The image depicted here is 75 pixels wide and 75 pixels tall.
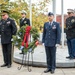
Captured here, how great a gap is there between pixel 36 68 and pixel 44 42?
1152 millimetres

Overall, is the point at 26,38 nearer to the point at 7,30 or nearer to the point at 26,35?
the point at 26,35

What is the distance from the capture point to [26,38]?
7.50 meters

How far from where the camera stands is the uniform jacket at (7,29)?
7.62 meters

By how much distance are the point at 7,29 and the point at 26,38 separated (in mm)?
672

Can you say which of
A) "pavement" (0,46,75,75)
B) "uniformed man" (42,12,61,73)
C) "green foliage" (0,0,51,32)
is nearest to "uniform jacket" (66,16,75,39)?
"pavement" (0,46,75,75)

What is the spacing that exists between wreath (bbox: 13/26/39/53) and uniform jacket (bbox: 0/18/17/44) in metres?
0.23

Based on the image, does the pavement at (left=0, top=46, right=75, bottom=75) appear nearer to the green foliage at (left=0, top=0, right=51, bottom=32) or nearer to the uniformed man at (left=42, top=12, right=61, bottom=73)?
the uniformed man at (left=42, top=12, right=61, bottom=73)

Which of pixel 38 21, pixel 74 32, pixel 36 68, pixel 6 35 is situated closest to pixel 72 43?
pixel 74 32

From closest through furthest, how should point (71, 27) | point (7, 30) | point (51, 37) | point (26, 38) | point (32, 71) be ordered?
point (51, 37)
point (32, 71)
point (26, 38)
point (7, 30)
point (71, 27)

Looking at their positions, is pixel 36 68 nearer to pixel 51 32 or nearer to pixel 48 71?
pixel 48 71

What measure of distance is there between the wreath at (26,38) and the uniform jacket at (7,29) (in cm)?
23

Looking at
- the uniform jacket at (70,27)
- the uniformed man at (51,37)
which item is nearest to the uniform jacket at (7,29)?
the uniformed man at (51,37)

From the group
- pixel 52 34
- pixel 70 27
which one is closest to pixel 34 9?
pixel 70 27

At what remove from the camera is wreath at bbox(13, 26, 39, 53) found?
7.41 meters
